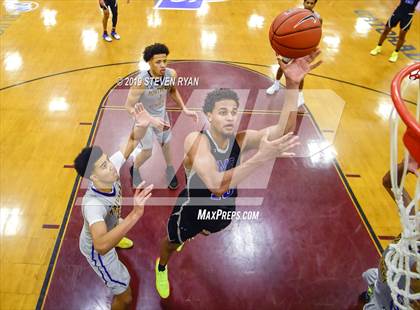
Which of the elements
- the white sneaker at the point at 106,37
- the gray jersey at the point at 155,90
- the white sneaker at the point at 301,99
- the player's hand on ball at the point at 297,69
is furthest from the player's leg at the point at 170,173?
the white sneaker at the point at 106,37

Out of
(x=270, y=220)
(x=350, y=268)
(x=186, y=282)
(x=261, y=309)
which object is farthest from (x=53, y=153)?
(x=350, y=268)

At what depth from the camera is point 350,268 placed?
11.4 ft

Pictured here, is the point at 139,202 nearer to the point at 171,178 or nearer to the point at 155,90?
the point at 155,90

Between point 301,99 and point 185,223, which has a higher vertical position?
point 185,223

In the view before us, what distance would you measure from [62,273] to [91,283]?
317 millimetres

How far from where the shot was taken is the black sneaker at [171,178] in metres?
4.29

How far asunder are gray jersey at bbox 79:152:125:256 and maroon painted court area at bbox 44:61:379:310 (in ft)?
2.95

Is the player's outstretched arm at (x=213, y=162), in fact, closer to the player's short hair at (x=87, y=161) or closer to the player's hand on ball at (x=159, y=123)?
the player's short hair at (x=87, y=161)

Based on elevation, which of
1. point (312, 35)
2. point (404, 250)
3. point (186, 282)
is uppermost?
point (312, 35)

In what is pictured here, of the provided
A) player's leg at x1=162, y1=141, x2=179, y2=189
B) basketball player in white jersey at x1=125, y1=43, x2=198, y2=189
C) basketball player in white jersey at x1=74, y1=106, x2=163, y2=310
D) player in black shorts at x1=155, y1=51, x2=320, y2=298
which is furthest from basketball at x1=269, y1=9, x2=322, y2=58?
basketball player in white jersey at x1=74, y1=106, x2=163, y2=310

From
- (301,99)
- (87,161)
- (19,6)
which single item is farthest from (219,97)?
(19,6)

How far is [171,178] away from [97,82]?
3.05 meters

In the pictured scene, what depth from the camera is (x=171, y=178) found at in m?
4.34

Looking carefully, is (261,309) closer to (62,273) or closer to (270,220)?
(270,220)
